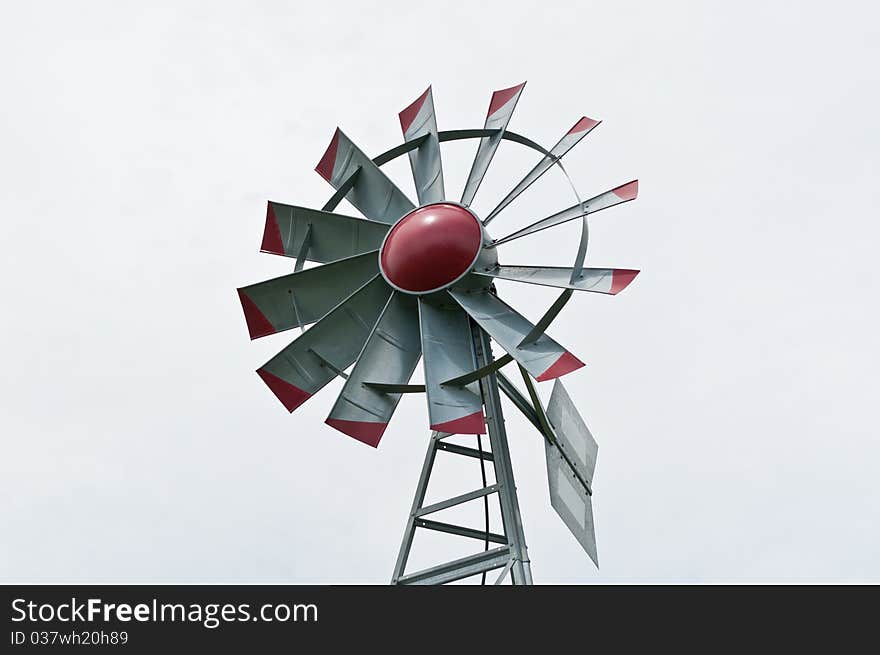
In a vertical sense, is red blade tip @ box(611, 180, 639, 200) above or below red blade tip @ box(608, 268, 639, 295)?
above

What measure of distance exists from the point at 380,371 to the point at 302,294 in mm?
1418

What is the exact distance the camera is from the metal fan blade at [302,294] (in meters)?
11.9

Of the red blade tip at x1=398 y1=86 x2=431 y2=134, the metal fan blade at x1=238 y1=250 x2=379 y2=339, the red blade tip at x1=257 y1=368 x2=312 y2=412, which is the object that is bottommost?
the red blade tip at x1=257 y1=368 x2=312 y2=412

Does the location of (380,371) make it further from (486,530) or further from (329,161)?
(329,161)

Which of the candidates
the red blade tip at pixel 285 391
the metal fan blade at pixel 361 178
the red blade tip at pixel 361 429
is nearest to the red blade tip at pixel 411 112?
the metal fan blade at pixel 361 178

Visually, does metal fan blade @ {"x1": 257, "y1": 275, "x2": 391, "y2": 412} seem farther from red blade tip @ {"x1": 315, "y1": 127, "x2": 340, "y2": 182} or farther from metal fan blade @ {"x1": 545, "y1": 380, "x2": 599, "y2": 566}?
metal fan blade @ {"x1": 545, "y1": 380, "x2": 599, "y2": 566}

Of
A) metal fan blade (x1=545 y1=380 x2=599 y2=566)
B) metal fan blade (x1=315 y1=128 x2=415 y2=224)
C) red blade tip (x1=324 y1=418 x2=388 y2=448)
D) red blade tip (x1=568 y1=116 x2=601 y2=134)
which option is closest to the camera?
red blade tip (x1=324 y1=418 x2=388 y2=448)

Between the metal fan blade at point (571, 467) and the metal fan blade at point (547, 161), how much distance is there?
2387mm

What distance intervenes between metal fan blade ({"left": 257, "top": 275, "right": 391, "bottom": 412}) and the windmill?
0.01m

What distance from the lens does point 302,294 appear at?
12203mm

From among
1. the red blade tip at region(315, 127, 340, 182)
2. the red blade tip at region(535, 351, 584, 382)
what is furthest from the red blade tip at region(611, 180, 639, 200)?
the red blade tip at region(315, 127, 340, 182)

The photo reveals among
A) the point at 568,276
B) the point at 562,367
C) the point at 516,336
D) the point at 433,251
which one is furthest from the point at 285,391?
the point at 568,276

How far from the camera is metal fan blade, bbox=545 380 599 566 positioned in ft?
38.8

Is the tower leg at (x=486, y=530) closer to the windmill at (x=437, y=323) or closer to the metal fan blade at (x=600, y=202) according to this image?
the windmill at (x=437, y=323)
